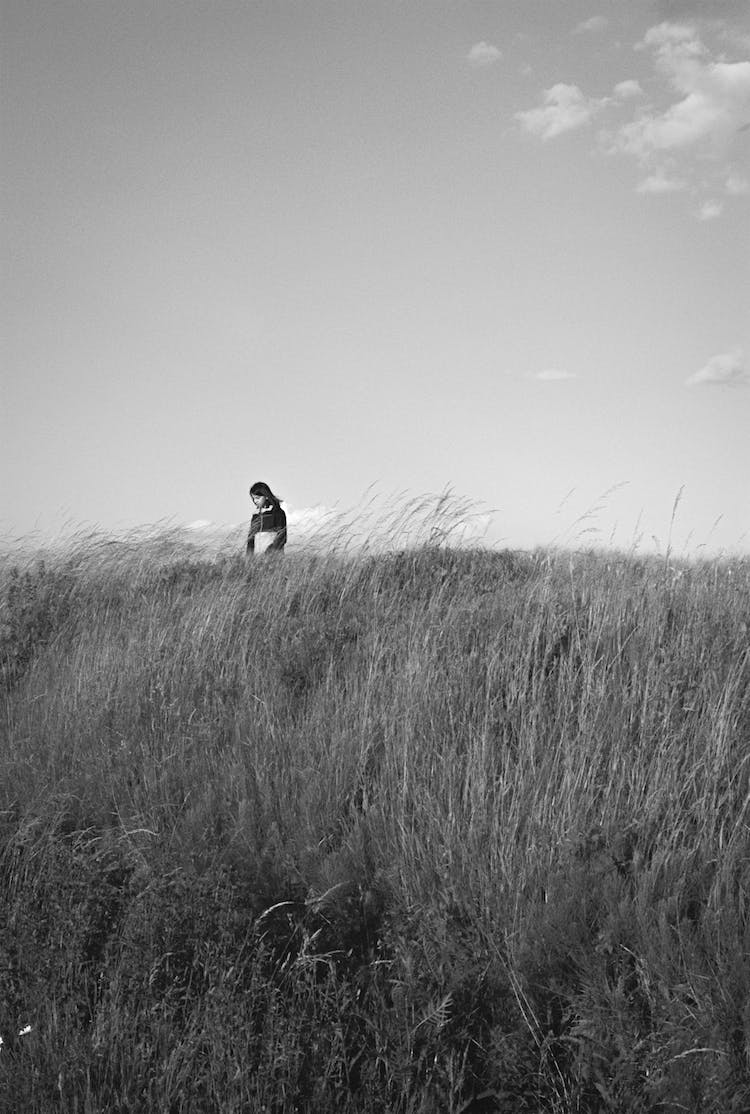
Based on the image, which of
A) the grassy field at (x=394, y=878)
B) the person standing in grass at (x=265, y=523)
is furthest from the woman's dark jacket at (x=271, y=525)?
the grassy field at (x=394, y=878)

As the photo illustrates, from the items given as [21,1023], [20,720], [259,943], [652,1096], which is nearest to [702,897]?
[652,1096]

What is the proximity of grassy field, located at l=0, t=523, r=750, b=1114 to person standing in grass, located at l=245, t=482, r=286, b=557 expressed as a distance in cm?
673

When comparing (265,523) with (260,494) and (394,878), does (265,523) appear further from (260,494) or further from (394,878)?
(394,878)

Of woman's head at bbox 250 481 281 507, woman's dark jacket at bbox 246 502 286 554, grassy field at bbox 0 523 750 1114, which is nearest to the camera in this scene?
grassy field at bbox 0 523 750 1114

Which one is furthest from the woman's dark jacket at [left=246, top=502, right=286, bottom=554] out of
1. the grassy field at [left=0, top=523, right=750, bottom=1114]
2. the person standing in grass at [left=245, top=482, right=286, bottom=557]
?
the grassy field at [left=0, top=523, right=750, bottom=1114]

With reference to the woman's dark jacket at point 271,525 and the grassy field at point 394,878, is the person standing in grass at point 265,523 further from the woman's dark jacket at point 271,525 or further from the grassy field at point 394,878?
the grassy field at point 394,878

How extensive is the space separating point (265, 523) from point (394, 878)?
9.88 m

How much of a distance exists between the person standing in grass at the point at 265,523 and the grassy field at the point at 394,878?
265 inches

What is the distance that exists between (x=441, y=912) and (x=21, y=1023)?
1.33 m

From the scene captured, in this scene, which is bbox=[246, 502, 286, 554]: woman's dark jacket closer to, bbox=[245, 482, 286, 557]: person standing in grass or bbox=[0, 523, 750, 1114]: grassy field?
bbox=[245, 482, 286, 557]: person standing in grass

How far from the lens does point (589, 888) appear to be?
3109 millimetres

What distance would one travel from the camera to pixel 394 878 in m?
3.23

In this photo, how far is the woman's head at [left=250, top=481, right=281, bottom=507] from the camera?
12930 mm

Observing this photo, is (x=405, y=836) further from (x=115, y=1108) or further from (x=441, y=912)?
(x=115, y=1108)
